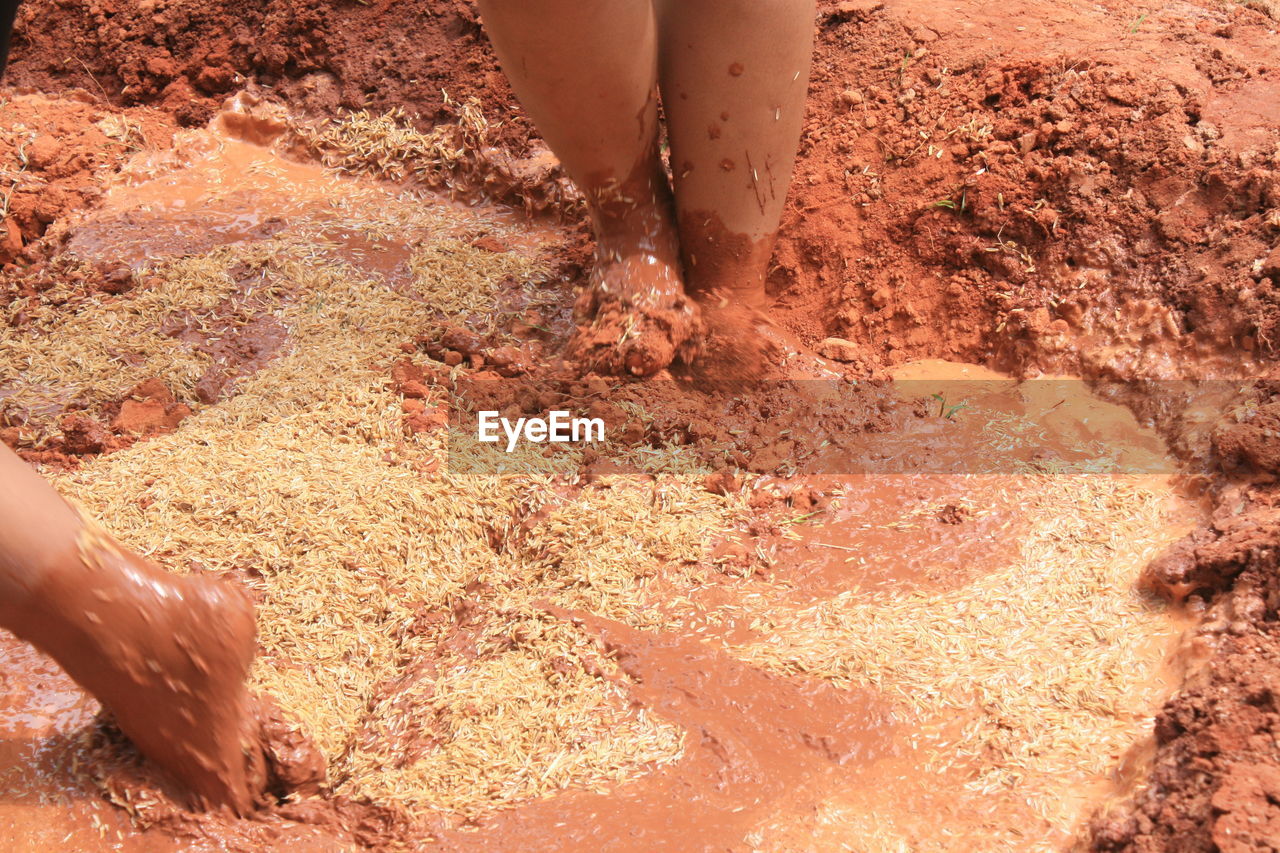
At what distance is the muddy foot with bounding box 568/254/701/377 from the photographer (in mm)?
2754

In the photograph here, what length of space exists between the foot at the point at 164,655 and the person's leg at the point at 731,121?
1.65 m

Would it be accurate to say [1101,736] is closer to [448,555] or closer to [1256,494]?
[1256,494]

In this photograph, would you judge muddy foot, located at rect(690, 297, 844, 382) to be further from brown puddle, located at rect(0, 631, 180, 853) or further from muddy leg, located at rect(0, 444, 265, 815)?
brown puddle, located at rect(0, 631, 180, 853)

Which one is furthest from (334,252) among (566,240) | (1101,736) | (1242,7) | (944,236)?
(1242,7)

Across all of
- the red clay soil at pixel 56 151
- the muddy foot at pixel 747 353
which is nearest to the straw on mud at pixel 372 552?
the muddy foot at pixel 747 353

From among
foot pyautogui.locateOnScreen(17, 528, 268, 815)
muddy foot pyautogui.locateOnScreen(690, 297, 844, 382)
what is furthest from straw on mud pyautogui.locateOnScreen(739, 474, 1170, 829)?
foot pyautogui.locateOnScreen(17, 528, 268, 815)

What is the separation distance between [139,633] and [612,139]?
1.64 m

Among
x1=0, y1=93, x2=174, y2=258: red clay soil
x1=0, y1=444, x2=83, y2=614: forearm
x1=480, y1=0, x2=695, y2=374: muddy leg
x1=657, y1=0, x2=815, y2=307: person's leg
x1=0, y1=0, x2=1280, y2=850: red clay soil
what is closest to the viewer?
x1=0, y1=444, x2=83, y2=614: forearm

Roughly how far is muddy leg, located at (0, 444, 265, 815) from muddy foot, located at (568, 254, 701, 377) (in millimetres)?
1324

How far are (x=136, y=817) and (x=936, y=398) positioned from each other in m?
2.23

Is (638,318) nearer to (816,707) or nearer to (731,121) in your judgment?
(731,121)

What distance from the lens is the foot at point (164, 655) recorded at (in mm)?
1508

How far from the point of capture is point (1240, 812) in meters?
1.52

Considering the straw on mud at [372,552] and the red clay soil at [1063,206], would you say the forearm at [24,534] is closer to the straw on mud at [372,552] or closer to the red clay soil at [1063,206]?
the straw on mud at [372,552]
